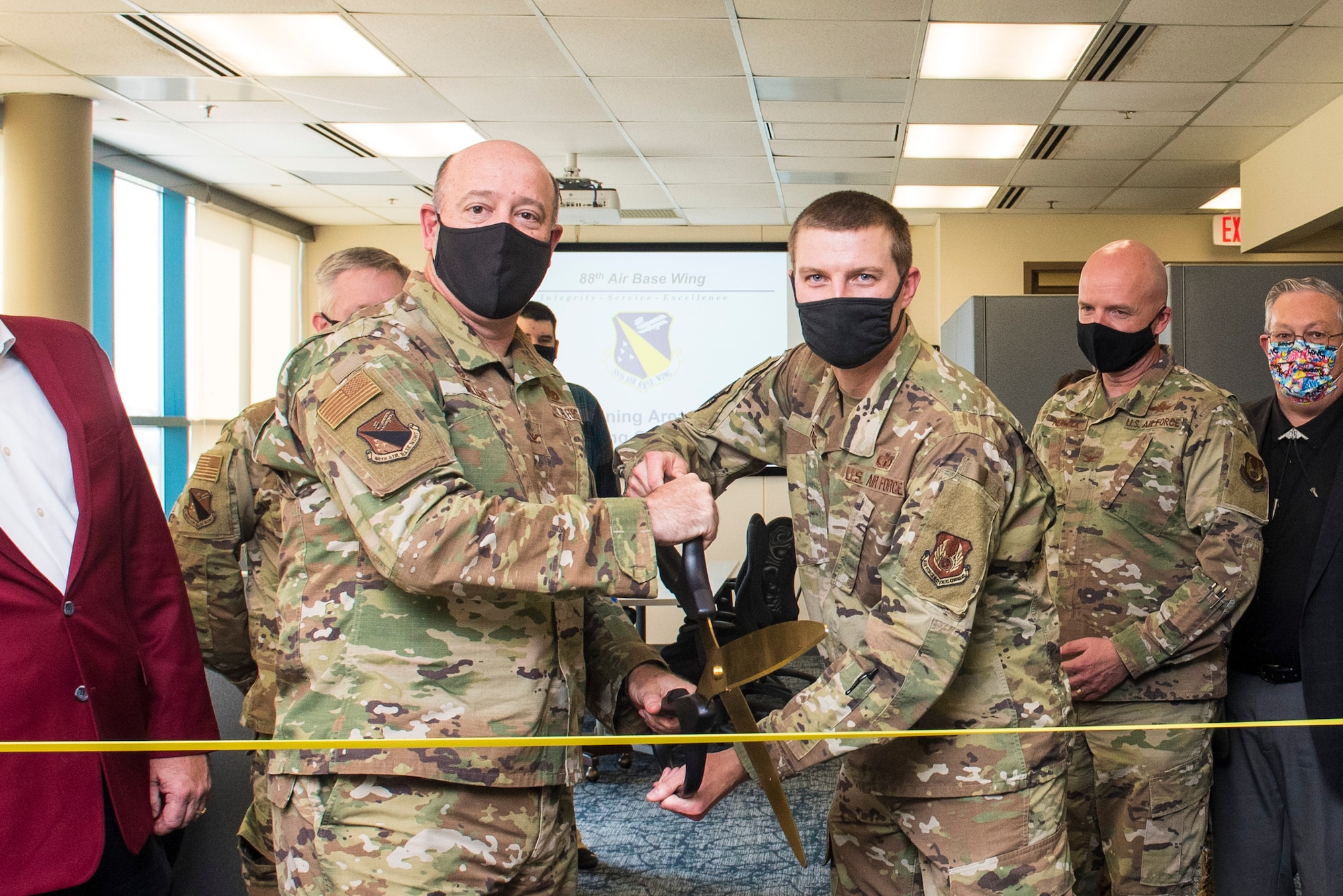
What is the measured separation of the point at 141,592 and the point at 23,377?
342 millimetres

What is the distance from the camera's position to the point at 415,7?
4270 mm

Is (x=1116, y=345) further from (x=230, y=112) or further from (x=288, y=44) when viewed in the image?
(x=230, y=112)

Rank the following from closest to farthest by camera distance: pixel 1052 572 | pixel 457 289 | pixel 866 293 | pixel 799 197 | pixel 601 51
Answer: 1. pixel 457 289
2. pixel 866 293
3. pixel 1052 572
4. pixel 601 51
5. pixel 799 197

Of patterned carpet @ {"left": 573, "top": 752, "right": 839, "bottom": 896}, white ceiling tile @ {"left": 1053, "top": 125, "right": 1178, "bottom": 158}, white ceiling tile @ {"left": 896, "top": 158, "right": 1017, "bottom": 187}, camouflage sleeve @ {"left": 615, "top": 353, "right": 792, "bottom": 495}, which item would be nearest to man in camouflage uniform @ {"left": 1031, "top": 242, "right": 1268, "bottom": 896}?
camouflage sleeve @ {"left": 615, "top": 353, "right": 792, "bottom": 495}

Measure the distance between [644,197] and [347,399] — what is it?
6.65 metres

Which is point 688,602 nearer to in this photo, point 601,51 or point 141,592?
point 141,592

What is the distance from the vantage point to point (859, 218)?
145cm

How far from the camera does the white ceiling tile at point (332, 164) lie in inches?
260

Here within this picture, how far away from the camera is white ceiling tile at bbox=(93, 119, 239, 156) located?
590 cm

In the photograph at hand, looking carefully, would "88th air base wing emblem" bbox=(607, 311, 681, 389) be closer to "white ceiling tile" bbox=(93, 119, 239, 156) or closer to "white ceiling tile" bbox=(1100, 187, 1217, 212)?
"white ceiling tile" bbox=(93, 119, 239, 156)

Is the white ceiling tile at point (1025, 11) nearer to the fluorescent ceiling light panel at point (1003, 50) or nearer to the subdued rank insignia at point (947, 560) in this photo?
the fluorescent ceiling light panel at point (1003, 50)

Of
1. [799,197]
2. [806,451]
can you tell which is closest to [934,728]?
[806,451]

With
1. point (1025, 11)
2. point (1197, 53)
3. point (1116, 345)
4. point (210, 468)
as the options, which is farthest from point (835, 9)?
point (210, 468)

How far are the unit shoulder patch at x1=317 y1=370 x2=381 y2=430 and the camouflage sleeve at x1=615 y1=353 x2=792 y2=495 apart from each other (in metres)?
0.60
